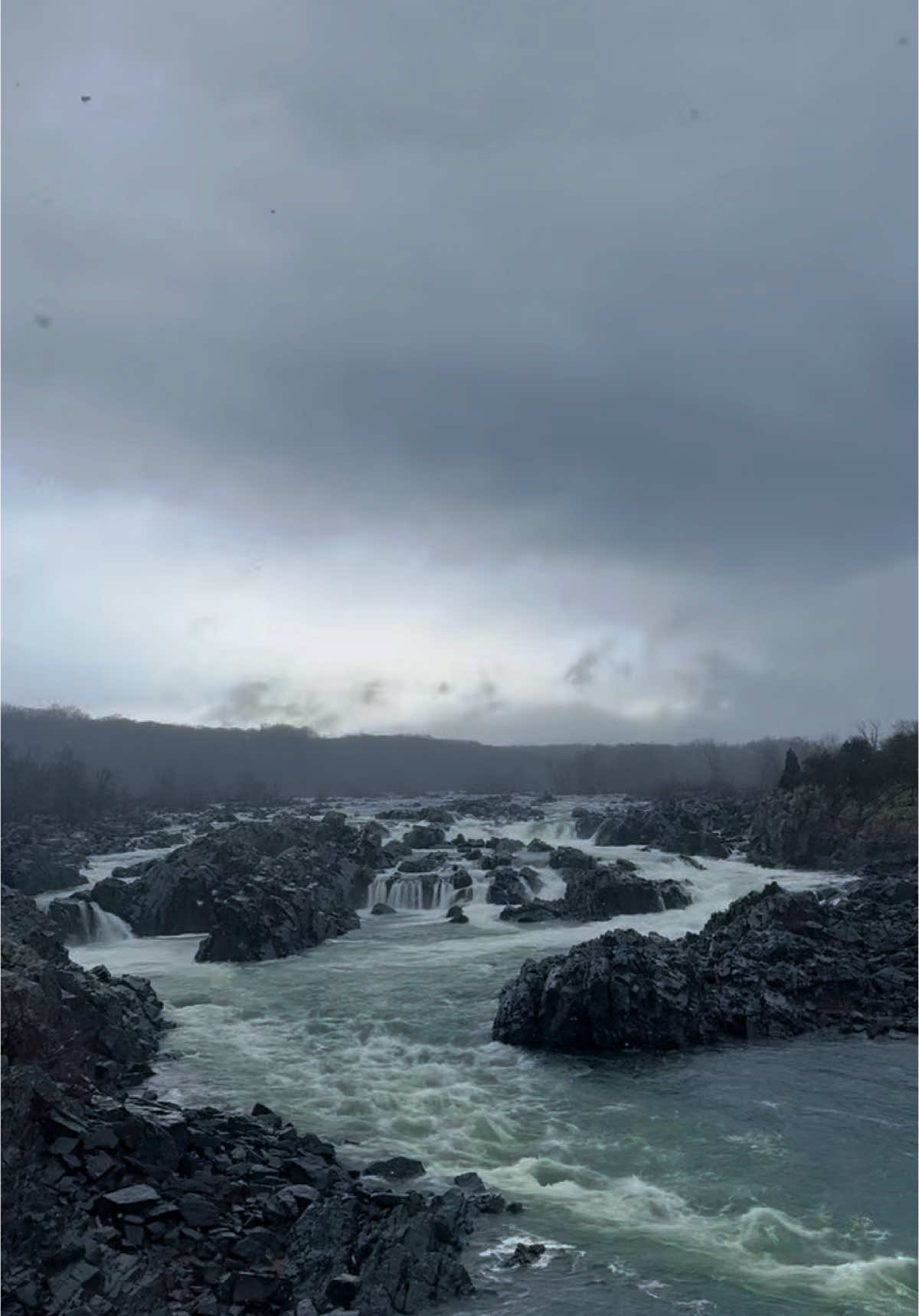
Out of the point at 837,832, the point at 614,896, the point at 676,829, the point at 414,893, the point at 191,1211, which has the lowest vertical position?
the point at 414,893

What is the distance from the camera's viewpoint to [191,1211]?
16797mm

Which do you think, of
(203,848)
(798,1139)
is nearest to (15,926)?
(203,848)

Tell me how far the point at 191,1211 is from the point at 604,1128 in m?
11.1

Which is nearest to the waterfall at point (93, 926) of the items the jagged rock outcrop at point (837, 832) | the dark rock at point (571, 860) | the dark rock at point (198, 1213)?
the dark rock at point (571, 860)

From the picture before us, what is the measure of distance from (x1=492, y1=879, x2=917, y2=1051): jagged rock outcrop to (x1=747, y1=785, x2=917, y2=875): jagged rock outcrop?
90.2 ft

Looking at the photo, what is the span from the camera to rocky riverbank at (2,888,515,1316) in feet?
48.8

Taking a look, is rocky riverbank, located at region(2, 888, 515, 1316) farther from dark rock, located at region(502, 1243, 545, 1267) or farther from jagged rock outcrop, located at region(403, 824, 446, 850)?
jagged rock outcrop, located at region(403, 824, 446, 850)

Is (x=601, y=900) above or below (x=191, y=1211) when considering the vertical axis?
below

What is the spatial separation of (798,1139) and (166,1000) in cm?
2347

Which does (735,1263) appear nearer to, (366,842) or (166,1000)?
(166,1000)

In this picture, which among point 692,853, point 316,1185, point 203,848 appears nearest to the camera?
point 316,1185

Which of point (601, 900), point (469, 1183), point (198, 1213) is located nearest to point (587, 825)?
point (601, 900)

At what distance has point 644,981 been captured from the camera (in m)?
31.9

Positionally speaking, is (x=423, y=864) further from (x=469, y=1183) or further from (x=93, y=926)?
(x=469, y=1183)
